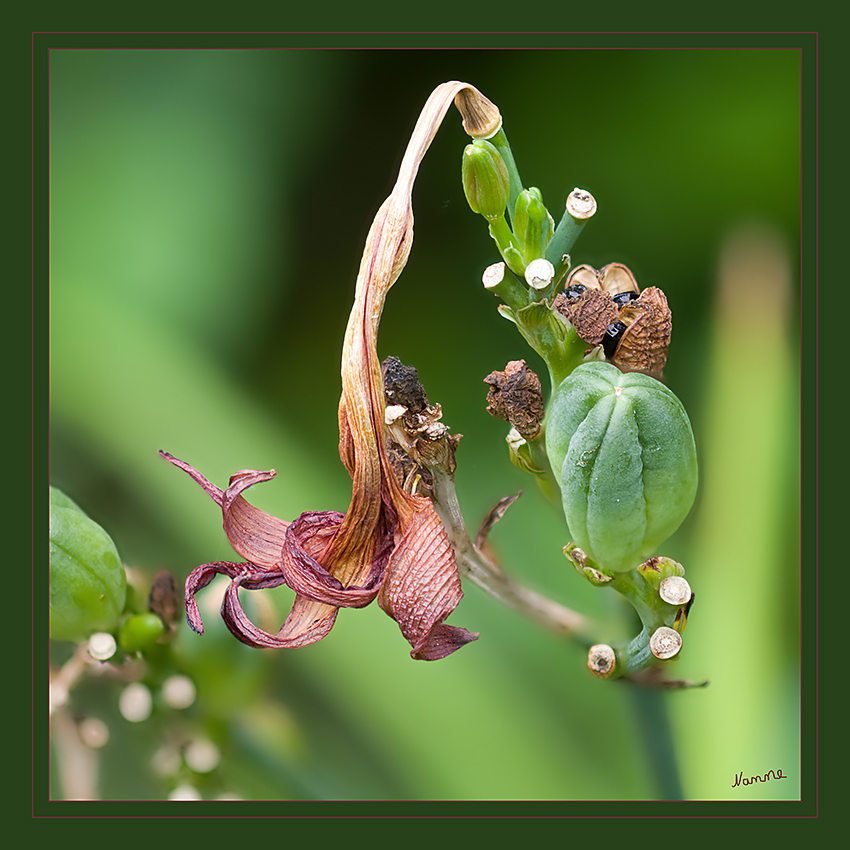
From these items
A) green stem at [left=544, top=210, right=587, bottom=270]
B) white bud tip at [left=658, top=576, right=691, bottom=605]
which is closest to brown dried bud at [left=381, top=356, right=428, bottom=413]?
green stem at [left=544, top=210, right=587, bottom=270]

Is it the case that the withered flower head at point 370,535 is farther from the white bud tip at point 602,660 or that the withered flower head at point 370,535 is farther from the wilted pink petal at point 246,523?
the white bud tip at point 602,660

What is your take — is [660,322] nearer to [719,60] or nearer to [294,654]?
[719,60]

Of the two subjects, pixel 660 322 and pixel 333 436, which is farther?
pixel 333 436

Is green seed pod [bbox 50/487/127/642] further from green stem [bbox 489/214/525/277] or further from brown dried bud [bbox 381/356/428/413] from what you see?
green stem [bbox 489/214/525/277]

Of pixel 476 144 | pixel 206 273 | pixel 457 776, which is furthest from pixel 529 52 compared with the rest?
pixel 457 776

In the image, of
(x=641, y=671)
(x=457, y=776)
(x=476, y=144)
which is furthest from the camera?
(x=457, y=776)
